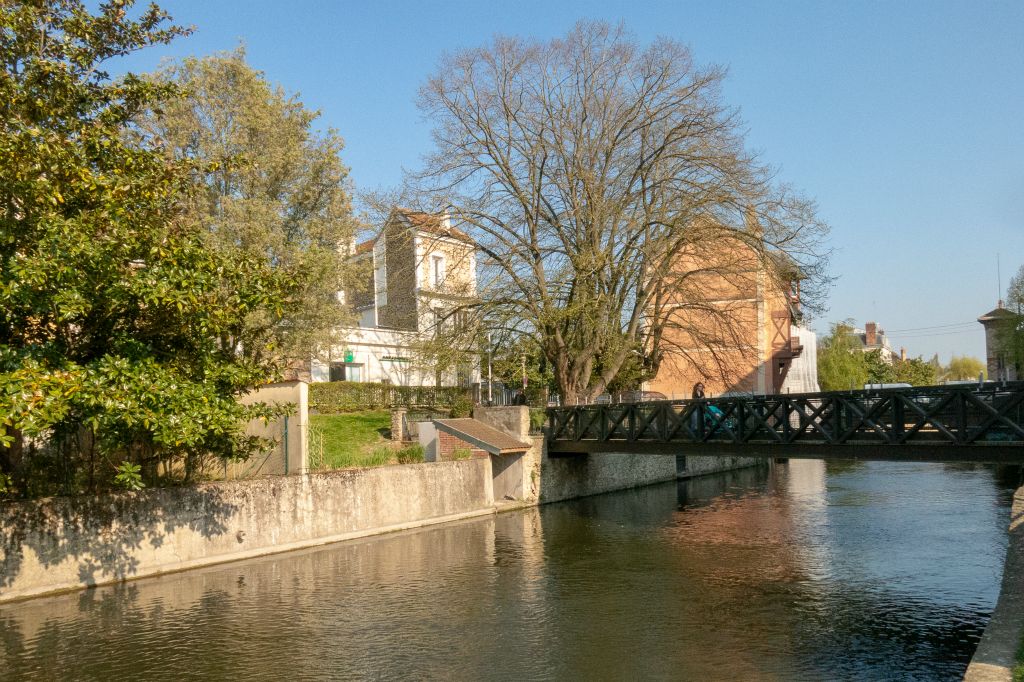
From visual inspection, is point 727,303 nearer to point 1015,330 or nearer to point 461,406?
point 461,406

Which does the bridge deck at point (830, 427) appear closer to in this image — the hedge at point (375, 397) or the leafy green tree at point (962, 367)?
the hedge at point (375, 397)

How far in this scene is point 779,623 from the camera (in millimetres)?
12102

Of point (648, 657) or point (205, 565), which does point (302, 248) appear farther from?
point (648, 657)

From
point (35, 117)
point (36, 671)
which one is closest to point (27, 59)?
point (35, 117)

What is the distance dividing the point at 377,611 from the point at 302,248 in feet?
55.1

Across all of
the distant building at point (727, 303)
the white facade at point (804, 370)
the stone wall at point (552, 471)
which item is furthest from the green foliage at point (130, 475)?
the white facade at point (804, 370)

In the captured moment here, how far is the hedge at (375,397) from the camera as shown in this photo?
29359 millimetres

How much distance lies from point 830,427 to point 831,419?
0.17m

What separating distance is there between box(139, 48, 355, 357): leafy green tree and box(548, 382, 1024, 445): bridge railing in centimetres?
818

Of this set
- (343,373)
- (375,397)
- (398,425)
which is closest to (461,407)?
(375,397)

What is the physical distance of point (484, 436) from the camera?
78.9 ft

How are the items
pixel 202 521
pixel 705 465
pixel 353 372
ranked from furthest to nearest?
pixel 353 372, pixel 705 465, pixel 202 521

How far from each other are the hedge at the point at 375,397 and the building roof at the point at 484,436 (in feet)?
20.6

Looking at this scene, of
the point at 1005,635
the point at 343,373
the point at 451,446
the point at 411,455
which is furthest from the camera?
the point at 343,373
